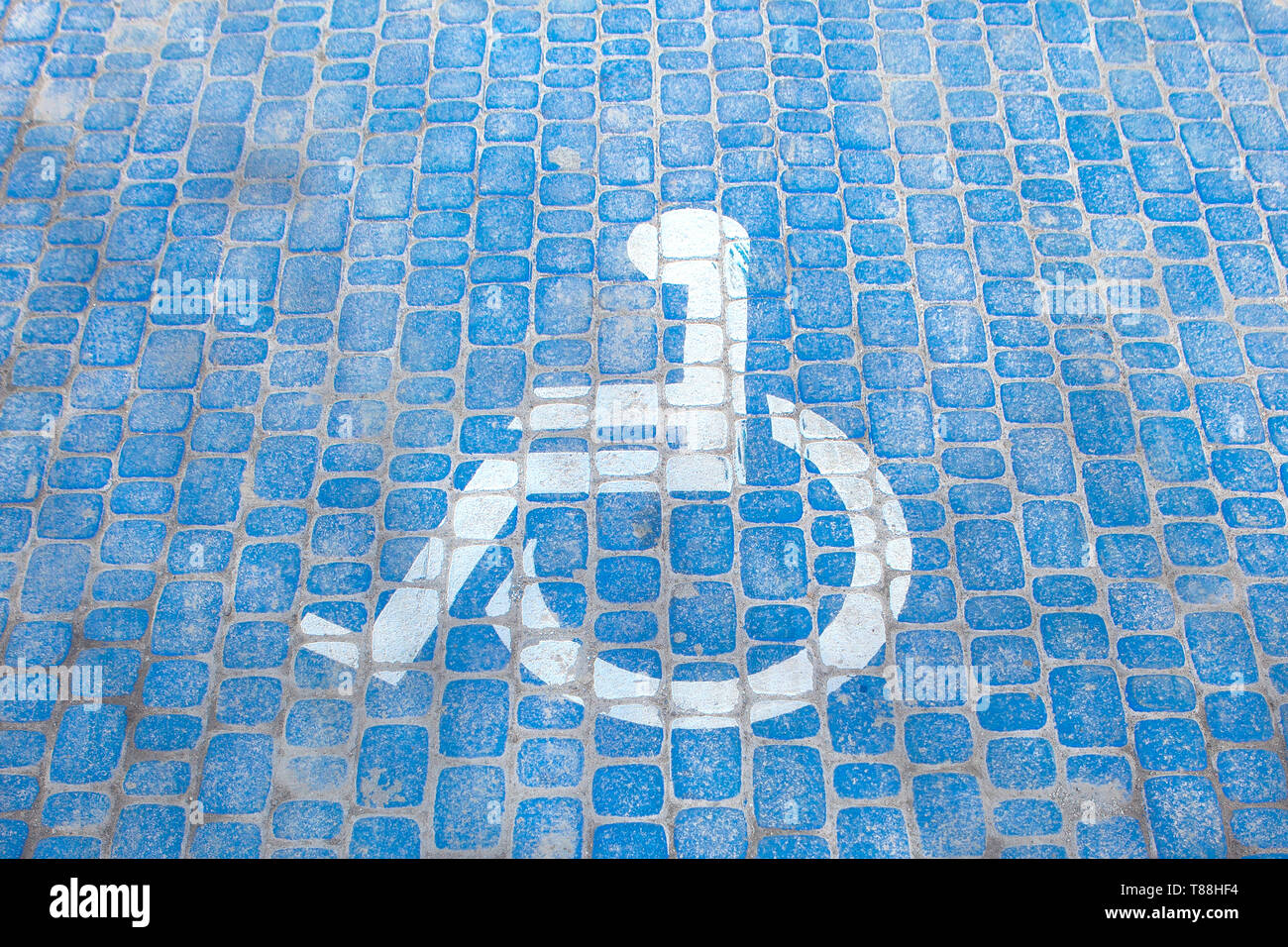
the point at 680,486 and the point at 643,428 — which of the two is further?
the point at 643,428

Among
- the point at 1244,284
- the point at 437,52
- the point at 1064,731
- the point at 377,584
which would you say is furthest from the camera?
the point at 437,52

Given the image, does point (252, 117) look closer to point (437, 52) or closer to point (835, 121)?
point (437, 52)

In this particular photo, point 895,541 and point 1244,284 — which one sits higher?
point 1244,284

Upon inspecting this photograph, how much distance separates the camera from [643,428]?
14.8 feet

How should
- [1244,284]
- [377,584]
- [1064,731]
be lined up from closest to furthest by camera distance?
1. [1064,731]
2. [377,584]
3. [1244,284]

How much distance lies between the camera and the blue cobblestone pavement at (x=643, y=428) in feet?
12.8

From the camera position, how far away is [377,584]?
421cm

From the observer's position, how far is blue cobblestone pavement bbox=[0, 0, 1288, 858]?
12.8 feet

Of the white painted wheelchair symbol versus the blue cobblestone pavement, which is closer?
the blue cobblestone pavement

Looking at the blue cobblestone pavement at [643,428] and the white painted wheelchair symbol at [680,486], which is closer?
the blue cobblestone pavement at [643,428]

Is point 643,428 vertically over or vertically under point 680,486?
over

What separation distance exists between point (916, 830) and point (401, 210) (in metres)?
4.17

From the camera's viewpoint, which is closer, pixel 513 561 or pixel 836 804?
pixel 836 804
